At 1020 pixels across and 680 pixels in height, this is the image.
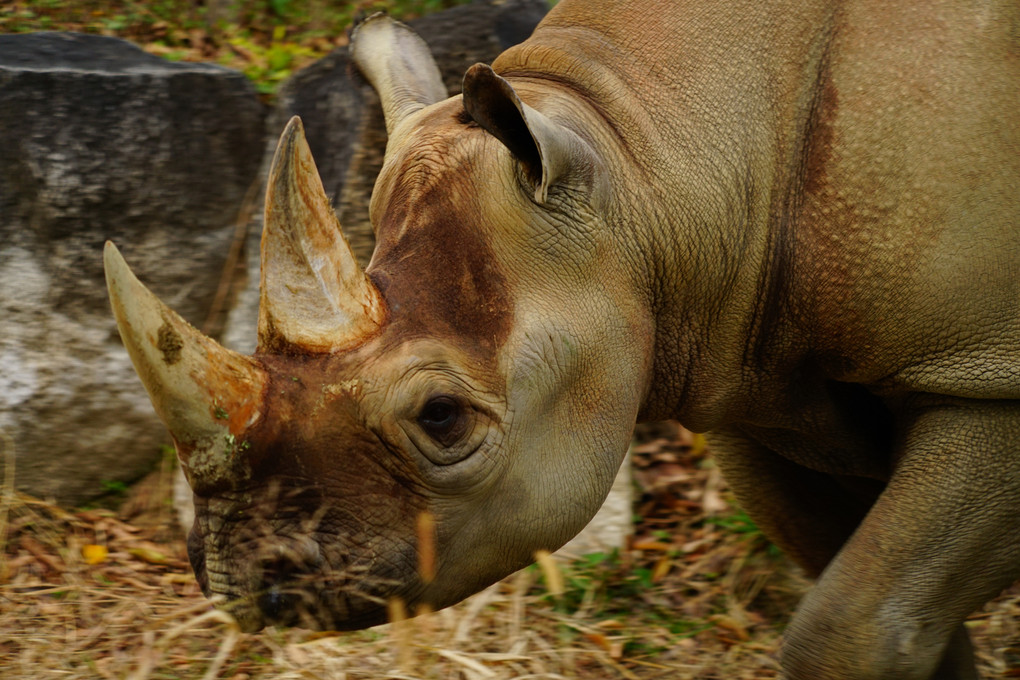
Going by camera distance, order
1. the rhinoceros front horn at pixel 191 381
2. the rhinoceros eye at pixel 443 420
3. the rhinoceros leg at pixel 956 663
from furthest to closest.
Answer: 1. the rhinoceros leg at pixel 956 663
2. the rhinoceros eye at pixel 443 420
3. the rhinoceros front horn at pixel 191 381

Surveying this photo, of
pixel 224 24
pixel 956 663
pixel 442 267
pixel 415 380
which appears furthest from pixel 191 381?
pixel 224 24

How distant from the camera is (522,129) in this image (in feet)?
10.1

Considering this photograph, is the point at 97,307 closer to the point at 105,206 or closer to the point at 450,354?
the point at 105,206

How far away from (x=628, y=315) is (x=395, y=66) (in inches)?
45.9

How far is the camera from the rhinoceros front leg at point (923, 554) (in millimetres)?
3354

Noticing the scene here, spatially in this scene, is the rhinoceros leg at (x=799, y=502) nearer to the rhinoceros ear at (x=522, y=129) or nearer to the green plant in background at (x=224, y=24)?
the rhinoceros ear at (x=522, y=129)

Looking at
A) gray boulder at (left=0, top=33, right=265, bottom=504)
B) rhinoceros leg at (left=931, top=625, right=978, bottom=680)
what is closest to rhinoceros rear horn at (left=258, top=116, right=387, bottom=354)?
rhinoceros leg at (left=931, top=625, right=978, bottom=680)

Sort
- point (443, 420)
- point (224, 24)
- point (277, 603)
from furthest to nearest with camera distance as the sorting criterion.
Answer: point (224, 24)
point (443, 420)
point (277, 603)

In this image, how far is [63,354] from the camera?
5.46 m

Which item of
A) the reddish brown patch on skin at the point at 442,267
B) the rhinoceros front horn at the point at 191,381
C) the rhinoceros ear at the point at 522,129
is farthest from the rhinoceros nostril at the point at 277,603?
the rhinoceros ear at the point at 522,129

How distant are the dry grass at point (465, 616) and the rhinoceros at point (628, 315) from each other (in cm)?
69

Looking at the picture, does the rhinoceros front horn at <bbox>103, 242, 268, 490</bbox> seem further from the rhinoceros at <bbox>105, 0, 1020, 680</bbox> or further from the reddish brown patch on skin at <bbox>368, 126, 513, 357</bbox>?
the reddish brown patch on skin at <bbox>368, 126, 513, 357</bbox>

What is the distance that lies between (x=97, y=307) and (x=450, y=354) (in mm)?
3040

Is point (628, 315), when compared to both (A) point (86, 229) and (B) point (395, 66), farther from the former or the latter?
(A) point (86, 229)
